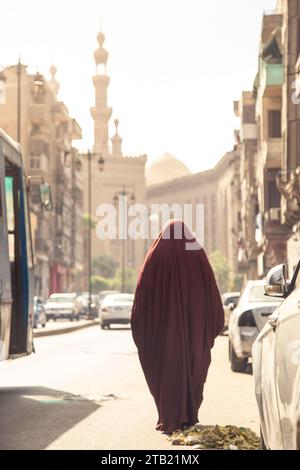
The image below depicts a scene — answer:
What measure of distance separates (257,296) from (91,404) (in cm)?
670

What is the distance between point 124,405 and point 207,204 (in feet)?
540

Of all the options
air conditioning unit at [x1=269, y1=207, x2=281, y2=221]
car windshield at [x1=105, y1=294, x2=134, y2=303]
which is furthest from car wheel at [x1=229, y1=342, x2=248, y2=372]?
air conditioning unit at [x1=269, y1=207, x2=281, y2=221]

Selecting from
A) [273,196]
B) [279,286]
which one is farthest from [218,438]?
[273,196]

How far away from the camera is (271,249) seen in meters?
57.8

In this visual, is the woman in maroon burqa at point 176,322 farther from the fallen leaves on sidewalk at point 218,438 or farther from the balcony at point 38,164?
the balcony at point 38,164

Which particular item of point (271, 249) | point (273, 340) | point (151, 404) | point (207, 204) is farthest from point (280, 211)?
point (207, 204)

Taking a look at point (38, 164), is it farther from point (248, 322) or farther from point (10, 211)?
point (10, 211)

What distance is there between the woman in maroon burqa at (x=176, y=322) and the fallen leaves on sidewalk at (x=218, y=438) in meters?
0.39

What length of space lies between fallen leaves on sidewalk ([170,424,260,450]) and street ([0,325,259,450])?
17 centimetres

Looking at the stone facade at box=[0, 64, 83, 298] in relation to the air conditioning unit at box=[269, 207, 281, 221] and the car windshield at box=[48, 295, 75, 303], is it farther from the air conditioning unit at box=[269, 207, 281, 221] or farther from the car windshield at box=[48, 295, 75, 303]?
the air conditioning unit at box=[269, 207, 281, 221]

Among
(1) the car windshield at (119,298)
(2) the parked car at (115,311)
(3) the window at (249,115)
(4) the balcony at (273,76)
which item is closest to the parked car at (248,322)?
(2) the parked car at (115,311)

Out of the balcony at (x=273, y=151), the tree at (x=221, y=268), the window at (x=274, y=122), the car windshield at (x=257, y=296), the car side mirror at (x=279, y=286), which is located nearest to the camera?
the car side mirror at (x=279, y=286)

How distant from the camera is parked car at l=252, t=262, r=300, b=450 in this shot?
5.50 m

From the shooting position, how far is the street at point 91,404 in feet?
31.4
